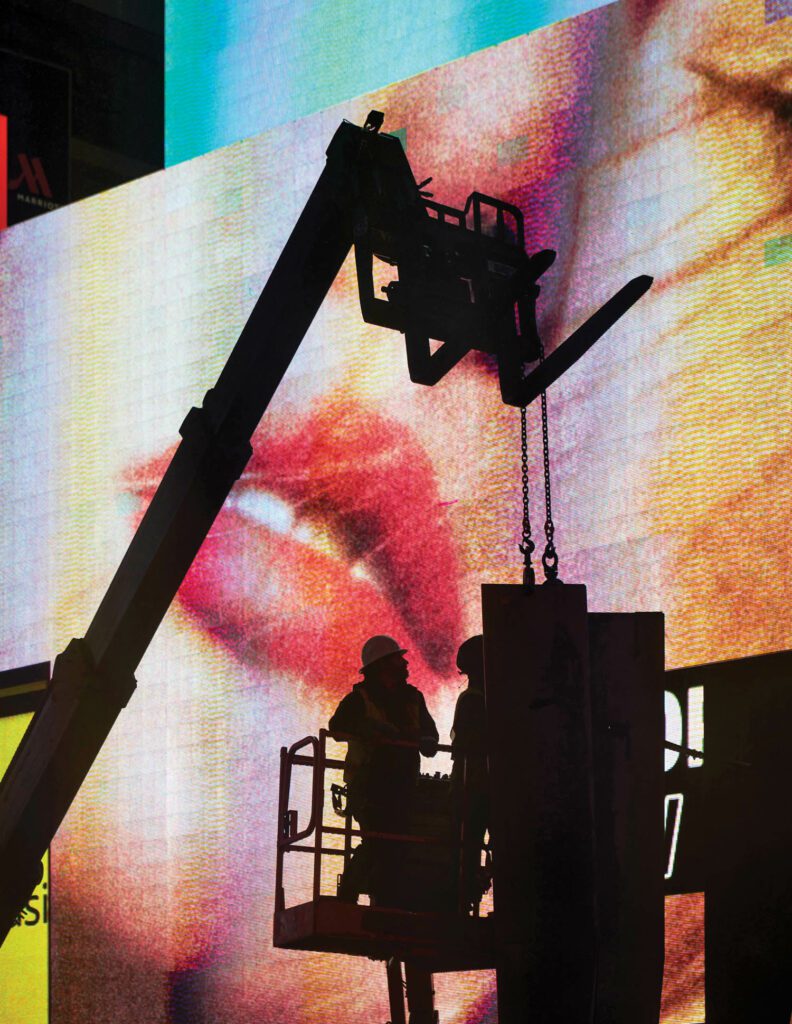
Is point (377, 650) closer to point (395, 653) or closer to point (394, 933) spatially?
point (395, 653)

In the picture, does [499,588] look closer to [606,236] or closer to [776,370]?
[776,370]

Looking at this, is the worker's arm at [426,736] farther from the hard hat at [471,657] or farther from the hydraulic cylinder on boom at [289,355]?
the hydraulic cylinder on boom at [289,355]

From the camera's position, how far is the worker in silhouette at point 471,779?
769cm

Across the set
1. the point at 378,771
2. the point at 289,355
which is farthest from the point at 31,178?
the point at 378,771

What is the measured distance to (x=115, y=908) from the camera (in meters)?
15.6

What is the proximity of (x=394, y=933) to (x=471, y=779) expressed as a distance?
0.95 m

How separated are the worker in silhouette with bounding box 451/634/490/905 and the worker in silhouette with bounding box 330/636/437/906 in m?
0.34

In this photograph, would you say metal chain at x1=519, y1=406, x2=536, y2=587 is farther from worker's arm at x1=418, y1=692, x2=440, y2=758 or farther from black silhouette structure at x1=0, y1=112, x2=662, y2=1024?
worker's arm at x1=418, y1=692, x2=440, y2=758

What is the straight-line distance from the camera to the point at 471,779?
785cm

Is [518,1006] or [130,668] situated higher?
[130,668]

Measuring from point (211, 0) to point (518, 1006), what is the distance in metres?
16.0

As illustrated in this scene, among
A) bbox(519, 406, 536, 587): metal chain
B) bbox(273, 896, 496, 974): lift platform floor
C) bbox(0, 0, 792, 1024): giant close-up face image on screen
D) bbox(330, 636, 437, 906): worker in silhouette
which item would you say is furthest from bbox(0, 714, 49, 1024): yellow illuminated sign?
bbox(519, 406, 536, 587): metal chain

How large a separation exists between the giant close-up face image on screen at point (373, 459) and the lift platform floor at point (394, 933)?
205 centimetres

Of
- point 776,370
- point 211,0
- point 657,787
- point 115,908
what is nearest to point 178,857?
A: point 115,908
